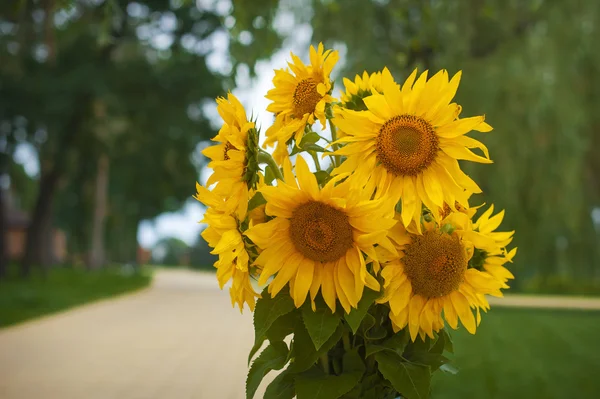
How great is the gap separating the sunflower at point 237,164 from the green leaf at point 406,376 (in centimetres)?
34

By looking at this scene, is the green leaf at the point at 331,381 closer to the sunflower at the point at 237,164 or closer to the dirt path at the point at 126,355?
the sunflower at the point at 237,164

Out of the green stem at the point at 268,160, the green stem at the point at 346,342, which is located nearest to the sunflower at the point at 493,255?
the green stem at the point at 346,342

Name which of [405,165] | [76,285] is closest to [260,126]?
[405,165]

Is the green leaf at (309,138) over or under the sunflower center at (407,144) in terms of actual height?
over

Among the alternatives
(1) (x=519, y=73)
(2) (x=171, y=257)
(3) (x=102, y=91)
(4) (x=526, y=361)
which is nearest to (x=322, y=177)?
(4) (x=526, y=361)

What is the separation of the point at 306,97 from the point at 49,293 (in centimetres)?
1233

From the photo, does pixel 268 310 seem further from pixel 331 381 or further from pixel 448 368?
pixel 448 368

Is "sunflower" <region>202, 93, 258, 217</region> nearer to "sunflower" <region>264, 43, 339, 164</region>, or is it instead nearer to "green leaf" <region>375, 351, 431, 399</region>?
"sunflower" <region>264, 43, 339, 164</region>

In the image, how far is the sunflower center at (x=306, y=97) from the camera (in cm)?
124

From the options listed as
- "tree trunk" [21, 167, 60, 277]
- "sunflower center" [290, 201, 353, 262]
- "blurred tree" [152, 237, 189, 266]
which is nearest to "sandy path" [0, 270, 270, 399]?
"sunflower center" [290, 201, 353, 262]

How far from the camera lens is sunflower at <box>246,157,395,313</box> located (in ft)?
3.33

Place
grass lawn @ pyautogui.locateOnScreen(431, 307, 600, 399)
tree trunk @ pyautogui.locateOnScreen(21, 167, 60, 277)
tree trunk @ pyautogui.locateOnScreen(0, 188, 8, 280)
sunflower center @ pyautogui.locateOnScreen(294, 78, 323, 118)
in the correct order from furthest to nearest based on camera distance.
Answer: tree trunk @ pyautogui.locateOnScreen(21, 167, 60, 277) → tree trunk @ pyautogui.locateOnScreen(0, 188, 8, 280) → grass lawn @ pyautogui.locateOnScreen(431, 307, 600, 399) → sunflower center @ pyautogui.locateOnScreen(294, 78, 323, 118)

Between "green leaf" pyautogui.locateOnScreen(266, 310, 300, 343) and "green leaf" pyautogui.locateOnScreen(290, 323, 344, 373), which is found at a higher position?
"green leaf" pyautogui.locateOnScreen(266, 310, 300, 343)

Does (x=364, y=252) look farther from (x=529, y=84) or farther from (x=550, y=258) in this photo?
(x=550, y=258)
